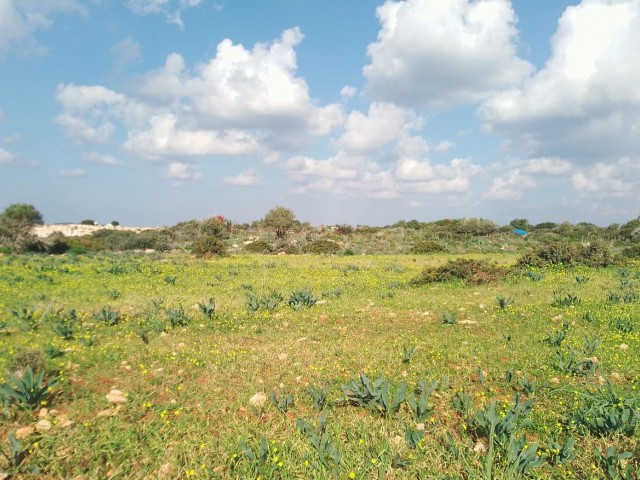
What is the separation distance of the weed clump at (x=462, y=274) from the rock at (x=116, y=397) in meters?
11.1

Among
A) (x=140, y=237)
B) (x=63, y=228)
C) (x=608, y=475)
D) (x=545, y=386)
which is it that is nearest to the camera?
(x=608, y=475)

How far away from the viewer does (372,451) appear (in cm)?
366

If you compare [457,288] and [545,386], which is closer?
[545,386]

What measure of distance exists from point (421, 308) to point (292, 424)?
640 centimetres

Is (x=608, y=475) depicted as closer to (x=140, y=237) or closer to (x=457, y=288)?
(x=457, y=288)

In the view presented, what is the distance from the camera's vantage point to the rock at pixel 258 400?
4.54 meters

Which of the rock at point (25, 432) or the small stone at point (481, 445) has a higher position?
the rock at point (25, 432)

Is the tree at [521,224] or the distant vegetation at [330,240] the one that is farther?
the tree at [521,224]

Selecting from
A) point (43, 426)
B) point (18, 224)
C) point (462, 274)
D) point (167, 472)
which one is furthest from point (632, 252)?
point (18, 224)

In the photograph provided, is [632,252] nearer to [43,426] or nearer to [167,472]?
[167,472]

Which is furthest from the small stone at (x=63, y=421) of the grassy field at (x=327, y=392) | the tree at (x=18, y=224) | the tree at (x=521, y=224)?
the tree at (x=521, y=224)

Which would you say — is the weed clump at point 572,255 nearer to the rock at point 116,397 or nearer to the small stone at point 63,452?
the rock at point 116,397

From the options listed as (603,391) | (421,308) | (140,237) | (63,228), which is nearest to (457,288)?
(421,308)

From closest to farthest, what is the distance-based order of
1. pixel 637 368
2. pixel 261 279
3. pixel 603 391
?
pixel 603 391 < pixel 637 368 < pixel 261 279
